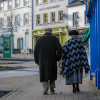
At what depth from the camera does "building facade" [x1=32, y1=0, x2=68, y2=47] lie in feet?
136

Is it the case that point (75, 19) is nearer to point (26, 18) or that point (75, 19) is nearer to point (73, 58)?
point (26, 18)

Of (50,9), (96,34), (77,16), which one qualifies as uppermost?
(50,9)

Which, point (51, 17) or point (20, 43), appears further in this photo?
point (20, 43)

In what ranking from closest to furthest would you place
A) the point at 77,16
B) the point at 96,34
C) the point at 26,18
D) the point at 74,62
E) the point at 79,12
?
the point at 74,62 → the point at 96,34 → the point at 77,16 → the point at 79,12 → the point at 26,18

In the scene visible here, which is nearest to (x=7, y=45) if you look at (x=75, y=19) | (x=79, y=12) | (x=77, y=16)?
(x=77, y=16)

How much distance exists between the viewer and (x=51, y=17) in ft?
144

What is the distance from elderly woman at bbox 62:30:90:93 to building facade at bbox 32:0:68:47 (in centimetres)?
3269

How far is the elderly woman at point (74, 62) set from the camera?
7.65 meters

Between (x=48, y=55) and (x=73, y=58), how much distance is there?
2.14 ft

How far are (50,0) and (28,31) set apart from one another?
6.34 metres

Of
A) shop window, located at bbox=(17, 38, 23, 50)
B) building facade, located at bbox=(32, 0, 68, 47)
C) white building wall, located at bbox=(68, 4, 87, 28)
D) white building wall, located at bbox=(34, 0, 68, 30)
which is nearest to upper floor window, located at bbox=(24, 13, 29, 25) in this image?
building facade, located at bbox=(32, 0, 68, 47)

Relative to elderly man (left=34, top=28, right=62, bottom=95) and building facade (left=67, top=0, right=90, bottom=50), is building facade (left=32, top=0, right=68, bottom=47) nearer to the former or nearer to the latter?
building facade (left=67, top=0, right=90, bottom=50)

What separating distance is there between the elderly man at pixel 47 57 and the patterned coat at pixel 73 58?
0.87 feet

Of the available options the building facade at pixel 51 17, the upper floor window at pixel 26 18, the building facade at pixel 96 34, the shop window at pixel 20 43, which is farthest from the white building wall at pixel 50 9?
the building facade at pixel 96 34
